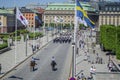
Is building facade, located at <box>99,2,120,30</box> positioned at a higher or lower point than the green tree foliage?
higher

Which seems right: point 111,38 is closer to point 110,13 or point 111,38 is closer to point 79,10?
point 79,10

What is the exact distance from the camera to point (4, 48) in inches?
2378

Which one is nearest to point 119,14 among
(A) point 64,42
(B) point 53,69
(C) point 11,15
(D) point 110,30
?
(C) point 11,15

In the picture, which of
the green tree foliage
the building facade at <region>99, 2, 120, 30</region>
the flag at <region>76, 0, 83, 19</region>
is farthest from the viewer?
the building facade at <region>99, 2, 120, 30</region>

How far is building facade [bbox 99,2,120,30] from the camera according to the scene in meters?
153

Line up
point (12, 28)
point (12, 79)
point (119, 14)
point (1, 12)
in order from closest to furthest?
point (12, 79), point (1, 12), point (12, 28), point (119, 14)

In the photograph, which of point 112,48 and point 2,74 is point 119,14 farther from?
point 2,74

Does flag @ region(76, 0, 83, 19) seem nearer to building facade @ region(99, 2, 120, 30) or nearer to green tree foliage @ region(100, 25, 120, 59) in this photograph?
green tree foliage @ region(100, 25, 120, 59)

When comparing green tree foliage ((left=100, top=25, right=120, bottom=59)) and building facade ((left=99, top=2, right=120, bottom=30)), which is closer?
green tree foliage ((left=100, top=25, right=120, bottom=59))

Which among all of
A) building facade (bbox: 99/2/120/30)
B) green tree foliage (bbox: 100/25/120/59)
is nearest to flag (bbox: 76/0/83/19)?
green tree foliage (bbox: 100/25/120/59)

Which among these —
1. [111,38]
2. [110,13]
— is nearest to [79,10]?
[111,38]

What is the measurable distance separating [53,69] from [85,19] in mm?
8247

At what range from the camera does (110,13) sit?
159250 mm

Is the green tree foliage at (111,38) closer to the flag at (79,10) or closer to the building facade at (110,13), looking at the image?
the flag at (79,10)
